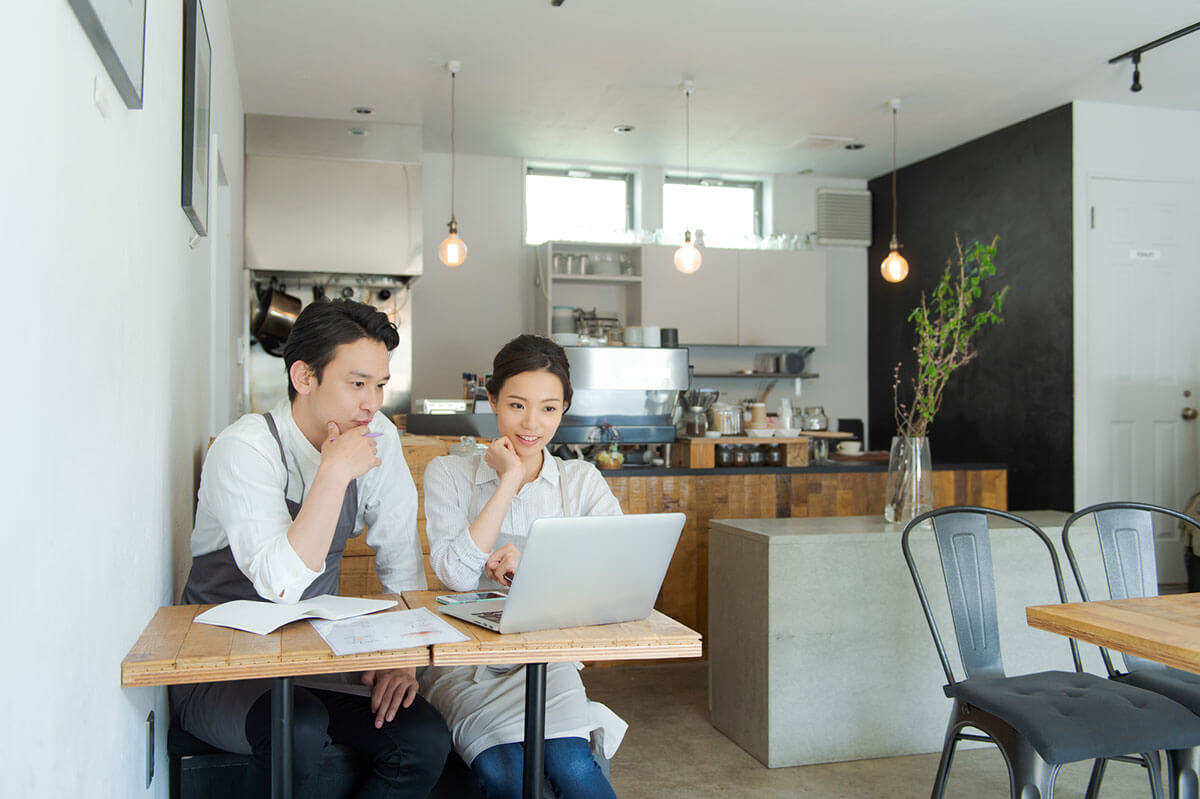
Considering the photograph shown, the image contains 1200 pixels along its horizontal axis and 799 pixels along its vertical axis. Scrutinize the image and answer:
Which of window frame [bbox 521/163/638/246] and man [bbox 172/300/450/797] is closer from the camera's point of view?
man [bbox 172/300/450/797]

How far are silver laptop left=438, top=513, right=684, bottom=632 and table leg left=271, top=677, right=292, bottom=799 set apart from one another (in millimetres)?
312

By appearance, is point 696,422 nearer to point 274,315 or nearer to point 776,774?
point 776,774

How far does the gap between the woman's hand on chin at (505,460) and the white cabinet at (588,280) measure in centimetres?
454

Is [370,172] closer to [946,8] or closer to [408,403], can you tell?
[408,403]

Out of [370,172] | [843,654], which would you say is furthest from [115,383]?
[370,172]

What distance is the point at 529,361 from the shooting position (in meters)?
2.25

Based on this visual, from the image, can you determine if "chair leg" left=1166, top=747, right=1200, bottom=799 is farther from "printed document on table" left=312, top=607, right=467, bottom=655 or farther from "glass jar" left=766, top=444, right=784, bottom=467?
"glass jar" left=766, top=444, right=784, bottom=467

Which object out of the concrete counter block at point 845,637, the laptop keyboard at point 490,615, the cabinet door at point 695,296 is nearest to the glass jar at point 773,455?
the concrete counter block at point 845,637

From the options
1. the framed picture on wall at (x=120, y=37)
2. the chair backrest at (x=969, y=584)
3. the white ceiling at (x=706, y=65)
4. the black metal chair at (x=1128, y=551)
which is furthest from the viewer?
the white ceiling at (x=706, y=65)

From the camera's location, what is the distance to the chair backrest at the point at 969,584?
8.29ft

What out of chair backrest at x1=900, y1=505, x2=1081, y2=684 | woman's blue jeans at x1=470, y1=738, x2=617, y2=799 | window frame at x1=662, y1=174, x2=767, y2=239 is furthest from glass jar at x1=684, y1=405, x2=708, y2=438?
woman's blue jeans at x1=470, y1=738, x2=617, y2=799

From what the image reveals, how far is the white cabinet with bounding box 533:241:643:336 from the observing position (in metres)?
6.70

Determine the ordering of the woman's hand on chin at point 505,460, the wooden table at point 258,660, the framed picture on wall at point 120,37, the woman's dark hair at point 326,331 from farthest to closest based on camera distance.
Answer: the woman's hand on chin at point 505,460 → the woman's dark hair at point 326,331 → the wooden table at point 258,660 → the framed picture on wall at point 120,37

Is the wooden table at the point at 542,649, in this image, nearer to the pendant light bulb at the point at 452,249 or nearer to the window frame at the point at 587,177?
the pendant light bulb at the point at 452,249
